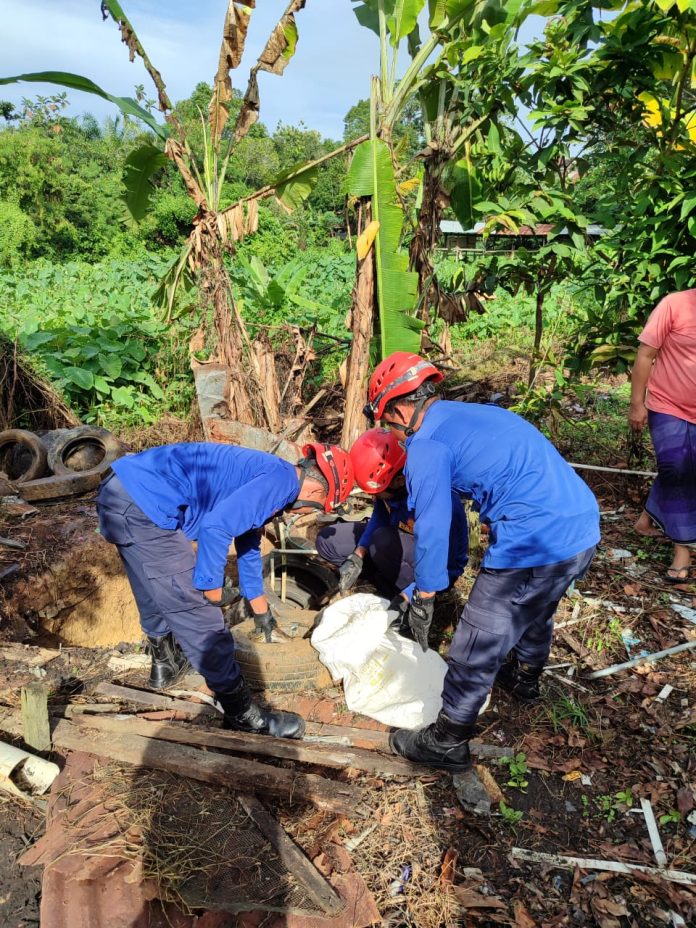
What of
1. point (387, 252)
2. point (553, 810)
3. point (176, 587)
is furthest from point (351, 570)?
point (387, 252)

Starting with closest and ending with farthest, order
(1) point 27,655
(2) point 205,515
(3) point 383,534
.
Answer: (2) point 205,515, (1) point 27,655, (3) point 383,534

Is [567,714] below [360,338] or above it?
below

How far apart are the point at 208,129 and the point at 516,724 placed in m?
6.65

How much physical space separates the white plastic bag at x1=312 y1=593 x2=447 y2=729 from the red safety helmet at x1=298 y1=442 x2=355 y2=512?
0.87 m

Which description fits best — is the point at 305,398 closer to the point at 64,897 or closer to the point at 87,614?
the point at 87,614

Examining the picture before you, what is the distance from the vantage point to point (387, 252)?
6.12m

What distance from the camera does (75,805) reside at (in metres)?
2.91

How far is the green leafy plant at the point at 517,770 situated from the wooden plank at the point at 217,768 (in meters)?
Result: 0.85

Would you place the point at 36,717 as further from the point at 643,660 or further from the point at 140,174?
the point at 140,174

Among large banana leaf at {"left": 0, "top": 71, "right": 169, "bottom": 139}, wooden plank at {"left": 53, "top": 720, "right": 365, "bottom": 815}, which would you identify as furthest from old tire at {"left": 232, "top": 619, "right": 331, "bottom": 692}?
large banana leaf at {"left": 0, "top": 71, "right": 169, "bottom": 139}

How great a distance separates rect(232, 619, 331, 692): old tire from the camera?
12.6ft

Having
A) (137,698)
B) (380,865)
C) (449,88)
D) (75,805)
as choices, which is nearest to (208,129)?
(449,88)

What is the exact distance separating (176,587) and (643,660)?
2980 mm

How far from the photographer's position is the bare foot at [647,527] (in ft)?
17.4
